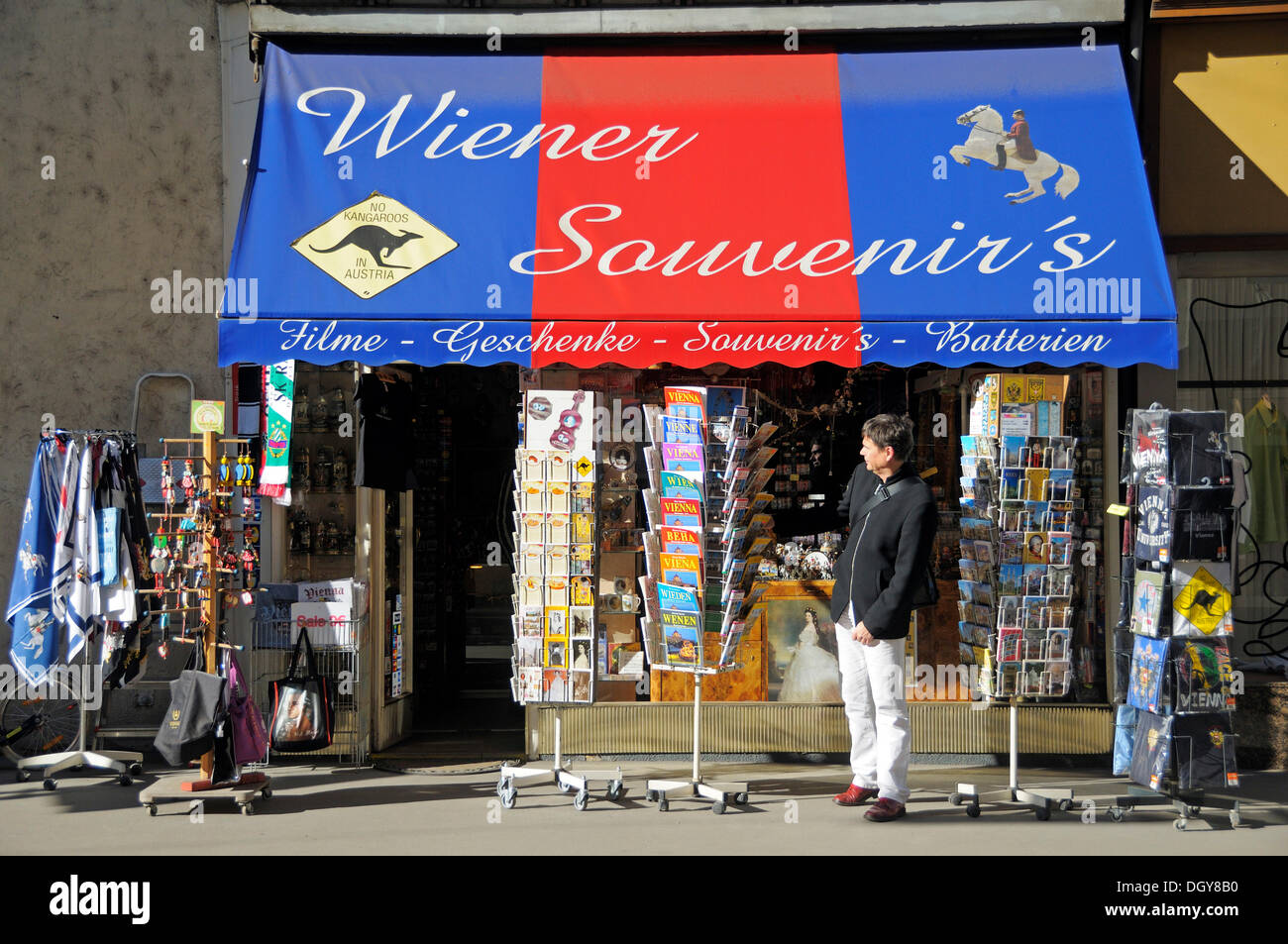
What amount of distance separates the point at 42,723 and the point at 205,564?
6.94 ft

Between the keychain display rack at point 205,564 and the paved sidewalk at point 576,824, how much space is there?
0.15 metres

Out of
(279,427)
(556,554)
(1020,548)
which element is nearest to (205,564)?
(279,427)

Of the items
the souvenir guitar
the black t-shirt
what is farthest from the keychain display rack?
the souvenir guitar

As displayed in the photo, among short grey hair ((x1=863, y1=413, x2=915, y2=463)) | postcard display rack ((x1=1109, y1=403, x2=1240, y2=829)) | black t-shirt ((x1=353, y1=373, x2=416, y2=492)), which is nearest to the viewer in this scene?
postcard display rack ((x1=1109, y1=403, x2=1240, y2=829))

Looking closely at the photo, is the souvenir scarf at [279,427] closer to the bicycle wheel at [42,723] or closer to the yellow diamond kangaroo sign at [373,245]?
the yellow diamond kangaroo sign at [373,245]

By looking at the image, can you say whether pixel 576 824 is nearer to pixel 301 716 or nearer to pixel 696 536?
pixel 696 536

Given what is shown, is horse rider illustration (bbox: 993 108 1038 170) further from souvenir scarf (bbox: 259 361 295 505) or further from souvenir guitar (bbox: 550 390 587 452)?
souvenir scarf (bbox: 259 361 295 505)

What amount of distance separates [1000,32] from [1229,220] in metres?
2.08

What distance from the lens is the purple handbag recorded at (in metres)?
7.08

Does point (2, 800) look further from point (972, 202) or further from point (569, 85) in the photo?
point (972, 202)

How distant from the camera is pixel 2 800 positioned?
287 inches

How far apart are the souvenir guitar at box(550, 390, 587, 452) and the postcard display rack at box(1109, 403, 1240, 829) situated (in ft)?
11.1

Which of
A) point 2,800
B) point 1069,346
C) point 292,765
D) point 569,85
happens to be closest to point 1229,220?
point 1069,346

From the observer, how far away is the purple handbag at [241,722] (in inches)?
279
